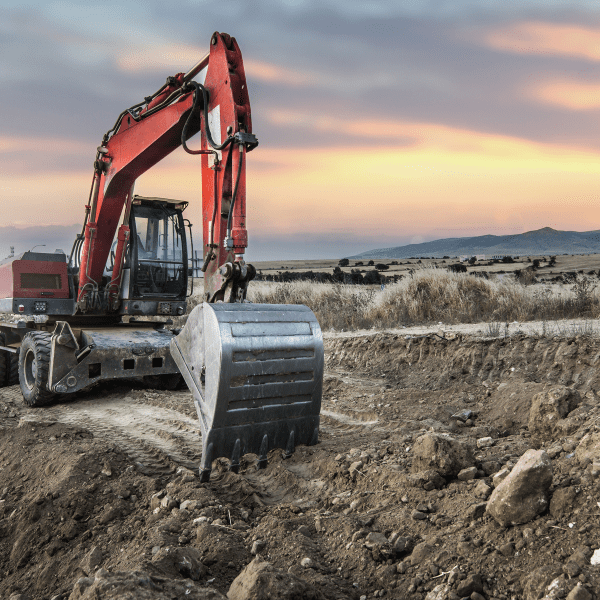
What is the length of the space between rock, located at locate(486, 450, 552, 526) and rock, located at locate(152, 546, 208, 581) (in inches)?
66.0

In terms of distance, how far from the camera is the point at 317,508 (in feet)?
13.6

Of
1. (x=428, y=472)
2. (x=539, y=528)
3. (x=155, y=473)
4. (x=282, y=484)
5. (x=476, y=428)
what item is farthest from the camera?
(x=476, y=428)

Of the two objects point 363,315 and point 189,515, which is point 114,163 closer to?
point 189,515

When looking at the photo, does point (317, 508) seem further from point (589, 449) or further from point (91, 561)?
point (589, 449)

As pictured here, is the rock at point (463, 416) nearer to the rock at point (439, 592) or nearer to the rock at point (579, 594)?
the rock at point (439, 592)

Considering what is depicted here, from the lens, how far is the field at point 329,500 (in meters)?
2.87

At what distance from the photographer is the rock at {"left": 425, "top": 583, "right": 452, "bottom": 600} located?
9.00ft

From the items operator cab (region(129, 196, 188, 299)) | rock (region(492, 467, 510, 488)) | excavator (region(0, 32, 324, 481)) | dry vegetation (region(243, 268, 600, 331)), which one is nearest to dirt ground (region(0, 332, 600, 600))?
rock (region(492, 467, 510, 488))

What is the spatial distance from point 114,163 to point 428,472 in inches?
257

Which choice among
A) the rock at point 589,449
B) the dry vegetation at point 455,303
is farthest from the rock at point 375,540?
the dry vegetation at point 455,303

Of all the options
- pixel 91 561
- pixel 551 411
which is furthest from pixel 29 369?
pixel 551 411

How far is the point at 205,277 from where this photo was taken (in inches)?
214

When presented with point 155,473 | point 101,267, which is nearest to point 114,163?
point 101,267

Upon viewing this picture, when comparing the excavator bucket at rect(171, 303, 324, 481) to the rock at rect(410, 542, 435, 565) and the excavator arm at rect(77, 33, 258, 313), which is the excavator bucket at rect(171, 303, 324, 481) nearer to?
the excavator arm at rect(77, 33, 258, 313)
